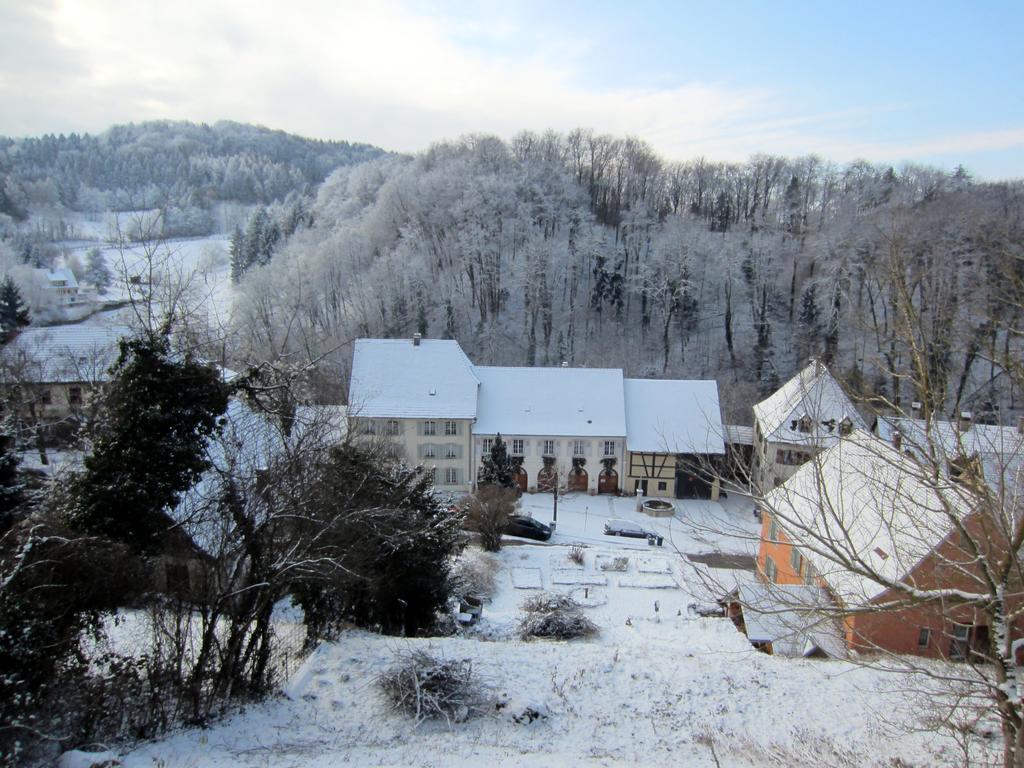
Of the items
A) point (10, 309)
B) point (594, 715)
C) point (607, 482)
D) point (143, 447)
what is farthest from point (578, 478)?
point (10, 309)

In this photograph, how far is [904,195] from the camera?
190ft

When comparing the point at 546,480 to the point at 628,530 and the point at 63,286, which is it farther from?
the point at 63,286

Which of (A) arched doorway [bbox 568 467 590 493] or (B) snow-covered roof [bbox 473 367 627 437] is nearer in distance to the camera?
(B) snow-covered roof [bbox 473 367 627 437]

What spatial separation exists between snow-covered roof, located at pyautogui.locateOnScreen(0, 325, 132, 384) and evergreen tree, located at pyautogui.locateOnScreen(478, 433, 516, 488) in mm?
17966

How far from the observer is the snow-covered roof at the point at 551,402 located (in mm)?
30250

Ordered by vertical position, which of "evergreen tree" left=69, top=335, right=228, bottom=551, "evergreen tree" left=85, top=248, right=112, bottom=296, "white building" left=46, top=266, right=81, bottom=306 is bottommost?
"evergreen tree" left=69, top=335, right=228, bottom=551

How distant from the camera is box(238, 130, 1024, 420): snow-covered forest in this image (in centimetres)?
4478

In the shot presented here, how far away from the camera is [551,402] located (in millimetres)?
31094

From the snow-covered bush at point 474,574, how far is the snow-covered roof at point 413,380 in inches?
364

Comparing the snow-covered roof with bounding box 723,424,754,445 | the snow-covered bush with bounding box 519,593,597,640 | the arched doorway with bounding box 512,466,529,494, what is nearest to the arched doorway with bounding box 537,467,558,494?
the arched doorway with bounding box 512,466,529,494

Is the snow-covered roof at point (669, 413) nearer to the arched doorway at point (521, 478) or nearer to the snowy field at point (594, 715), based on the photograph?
the arched doorway at point (521, 478)

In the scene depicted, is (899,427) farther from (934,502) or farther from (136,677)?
(136,677)

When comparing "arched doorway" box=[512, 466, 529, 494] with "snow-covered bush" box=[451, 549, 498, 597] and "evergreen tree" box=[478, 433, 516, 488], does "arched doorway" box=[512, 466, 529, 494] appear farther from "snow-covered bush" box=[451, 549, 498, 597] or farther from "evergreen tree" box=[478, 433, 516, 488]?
"snow-covered bush" box=[451, 549, 498, 597]

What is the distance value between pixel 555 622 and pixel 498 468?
12577mm
